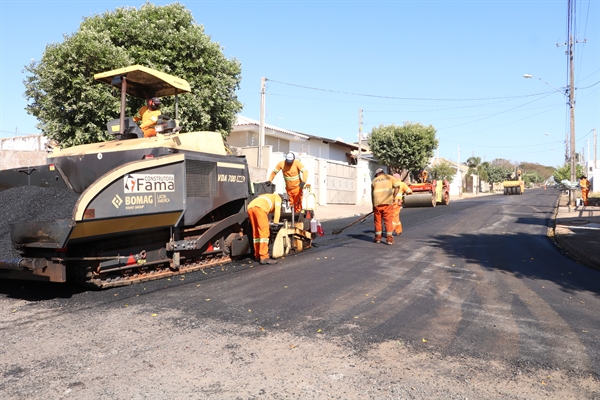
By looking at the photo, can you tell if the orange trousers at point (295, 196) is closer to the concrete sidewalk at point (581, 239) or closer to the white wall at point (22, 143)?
the concrete sidewalk at point (581, 239)

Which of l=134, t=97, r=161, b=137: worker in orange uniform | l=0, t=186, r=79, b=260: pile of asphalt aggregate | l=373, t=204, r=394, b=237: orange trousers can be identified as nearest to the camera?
l=0, t=186, r=79, b=260: pile of asphalt aggregate

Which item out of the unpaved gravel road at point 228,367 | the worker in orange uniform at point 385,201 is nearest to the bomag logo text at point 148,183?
the unpaved gravel road at point 228,367

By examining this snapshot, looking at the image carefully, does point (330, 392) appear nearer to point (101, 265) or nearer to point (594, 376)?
point (594, 376)

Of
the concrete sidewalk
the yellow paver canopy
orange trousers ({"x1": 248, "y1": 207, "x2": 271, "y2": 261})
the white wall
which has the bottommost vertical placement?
the concrete sidewalk

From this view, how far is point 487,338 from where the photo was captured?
168 inches

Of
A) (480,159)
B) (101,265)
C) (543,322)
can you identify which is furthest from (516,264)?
(480,159)

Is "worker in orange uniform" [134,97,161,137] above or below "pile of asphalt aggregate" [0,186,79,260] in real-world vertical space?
above

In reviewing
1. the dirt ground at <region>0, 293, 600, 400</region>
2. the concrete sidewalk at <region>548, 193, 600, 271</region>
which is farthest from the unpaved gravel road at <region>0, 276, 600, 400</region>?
the concrete sidewalk at <region>548, 193, 600, 271</region>

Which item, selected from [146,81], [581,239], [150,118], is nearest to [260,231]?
[150,118]

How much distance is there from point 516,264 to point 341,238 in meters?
4.17

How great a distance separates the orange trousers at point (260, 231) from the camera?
754 centimetres

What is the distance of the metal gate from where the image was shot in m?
27.5

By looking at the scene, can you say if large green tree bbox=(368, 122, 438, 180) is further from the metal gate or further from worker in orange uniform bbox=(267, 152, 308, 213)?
worker in orange uniform bbox=(267, 152, 308, 213)

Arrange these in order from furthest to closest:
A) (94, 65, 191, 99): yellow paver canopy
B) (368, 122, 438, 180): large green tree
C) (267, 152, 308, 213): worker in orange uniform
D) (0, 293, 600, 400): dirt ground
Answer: (368, 122, 438, 180): large green tree, (267, 152, 308, 213): worker in orange uniform, (94, 65, 191, 99): yellow paver canopy, (0, 293, 600, 400): dirt ground
